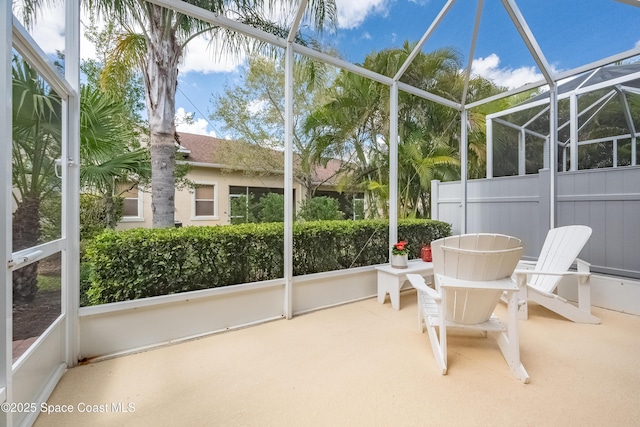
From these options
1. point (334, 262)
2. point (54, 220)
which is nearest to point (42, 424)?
point (54, 220)

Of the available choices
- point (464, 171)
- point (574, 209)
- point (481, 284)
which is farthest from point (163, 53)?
point (574, 209)

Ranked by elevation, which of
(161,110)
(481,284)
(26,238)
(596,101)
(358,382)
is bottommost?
(358,382)

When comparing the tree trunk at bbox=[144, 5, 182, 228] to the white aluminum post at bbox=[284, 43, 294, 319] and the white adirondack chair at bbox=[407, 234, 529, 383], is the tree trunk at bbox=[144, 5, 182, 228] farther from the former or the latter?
the white adirondack chair at bbox=[407, 234, 529, 383]

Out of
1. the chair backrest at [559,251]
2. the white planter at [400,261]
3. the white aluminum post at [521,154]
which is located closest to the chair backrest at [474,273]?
the white planter at [400,261]

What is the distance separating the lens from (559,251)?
10.9ft

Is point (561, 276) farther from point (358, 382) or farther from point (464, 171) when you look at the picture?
point (358, 382)

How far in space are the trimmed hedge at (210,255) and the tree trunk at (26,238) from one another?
0.66 meters

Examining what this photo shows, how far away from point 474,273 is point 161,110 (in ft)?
11.7

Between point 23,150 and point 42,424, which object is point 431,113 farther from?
point 42,424

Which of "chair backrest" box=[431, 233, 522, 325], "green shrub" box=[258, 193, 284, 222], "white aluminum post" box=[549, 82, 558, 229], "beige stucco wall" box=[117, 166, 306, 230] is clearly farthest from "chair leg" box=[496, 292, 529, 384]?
"beige stucco wall" box=[117, 166, 306, 230]

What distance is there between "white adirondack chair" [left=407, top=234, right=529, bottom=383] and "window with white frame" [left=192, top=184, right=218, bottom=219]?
11.7ft

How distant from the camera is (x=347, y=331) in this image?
9.23 feet

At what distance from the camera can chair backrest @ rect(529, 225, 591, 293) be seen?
310 cm

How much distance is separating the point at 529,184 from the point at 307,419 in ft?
15.3
